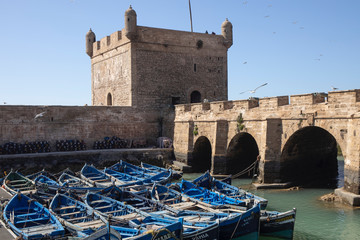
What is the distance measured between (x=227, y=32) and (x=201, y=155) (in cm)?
1117

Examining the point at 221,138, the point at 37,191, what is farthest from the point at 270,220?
the point at 221,138

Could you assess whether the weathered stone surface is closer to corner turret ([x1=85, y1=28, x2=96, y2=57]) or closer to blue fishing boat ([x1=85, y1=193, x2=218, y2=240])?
blue fishing boat ([x1=85, y1=193, x2=218, y2=240])

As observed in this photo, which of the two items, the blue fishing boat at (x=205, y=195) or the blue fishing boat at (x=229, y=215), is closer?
the blue fishing boat at (x=229, y=215)

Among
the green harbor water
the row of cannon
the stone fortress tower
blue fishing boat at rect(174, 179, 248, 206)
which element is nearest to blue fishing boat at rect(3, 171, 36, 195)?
blue fishing boat at rect(174, 179, 248, 206)

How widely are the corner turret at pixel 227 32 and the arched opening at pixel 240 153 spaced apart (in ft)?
35.4

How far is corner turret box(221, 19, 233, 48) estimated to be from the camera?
99.2 ft

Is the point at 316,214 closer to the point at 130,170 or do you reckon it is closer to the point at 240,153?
the point at 240,153

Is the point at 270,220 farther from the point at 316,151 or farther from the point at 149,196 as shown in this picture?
the point at 316,151

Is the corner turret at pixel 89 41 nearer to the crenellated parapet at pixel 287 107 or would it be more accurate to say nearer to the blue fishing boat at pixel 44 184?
the crenellated parapet at pixel 287 107

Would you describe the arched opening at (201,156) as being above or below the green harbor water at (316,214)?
above

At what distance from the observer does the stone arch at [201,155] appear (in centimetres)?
2389

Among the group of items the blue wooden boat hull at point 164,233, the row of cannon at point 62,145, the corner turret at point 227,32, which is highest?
the corner turret at point 227,32

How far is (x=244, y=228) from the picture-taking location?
33.2ft

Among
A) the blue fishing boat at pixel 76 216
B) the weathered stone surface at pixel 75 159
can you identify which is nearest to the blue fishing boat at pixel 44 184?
the blue fishing boat at pixel 76 216
